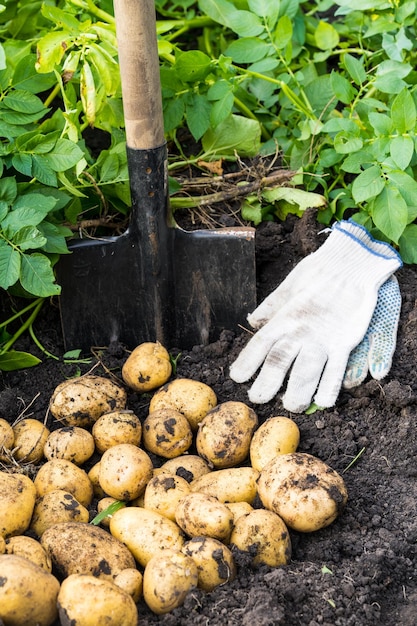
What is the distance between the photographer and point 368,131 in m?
2.65

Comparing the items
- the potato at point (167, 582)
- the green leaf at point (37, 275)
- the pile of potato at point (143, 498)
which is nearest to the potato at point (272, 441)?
the pile of potato at point (143, 498)

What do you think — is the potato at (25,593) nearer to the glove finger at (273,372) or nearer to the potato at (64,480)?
the potato at (64,480)

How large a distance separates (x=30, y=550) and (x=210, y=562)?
0.41 meters

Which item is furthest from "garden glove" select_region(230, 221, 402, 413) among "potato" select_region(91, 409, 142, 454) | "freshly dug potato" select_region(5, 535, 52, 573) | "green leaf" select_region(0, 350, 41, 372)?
"freshly dug potato" select_region(5, 535, 52, 573)

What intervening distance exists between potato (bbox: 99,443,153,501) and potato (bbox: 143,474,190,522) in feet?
0.13

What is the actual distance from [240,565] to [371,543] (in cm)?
34

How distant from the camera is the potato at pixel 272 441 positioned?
2078 mm

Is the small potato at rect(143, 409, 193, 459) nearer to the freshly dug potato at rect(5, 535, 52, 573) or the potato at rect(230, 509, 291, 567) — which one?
the potato at rect(230, 509, 291, 567)

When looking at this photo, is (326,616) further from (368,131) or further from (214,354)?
(368,131)

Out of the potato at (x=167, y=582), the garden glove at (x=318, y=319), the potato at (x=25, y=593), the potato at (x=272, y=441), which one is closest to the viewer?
the potato at (x=25, y=593)

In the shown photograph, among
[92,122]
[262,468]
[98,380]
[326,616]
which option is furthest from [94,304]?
[326,616]

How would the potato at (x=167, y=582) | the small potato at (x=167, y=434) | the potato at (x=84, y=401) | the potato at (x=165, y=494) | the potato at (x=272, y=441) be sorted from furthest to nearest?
the potato at (x=84, y=401) → the small potato at (x=167, y=434) → the potato at (x=272, y=441) → the potato at (x=165, y=494) → the potato at (x=167, y=582)

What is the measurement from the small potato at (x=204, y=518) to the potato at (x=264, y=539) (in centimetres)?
4

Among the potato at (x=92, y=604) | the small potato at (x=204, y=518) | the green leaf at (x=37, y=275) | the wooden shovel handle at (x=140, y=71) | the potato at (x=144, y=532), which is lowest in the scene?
the potato at (x=144, y=532)
